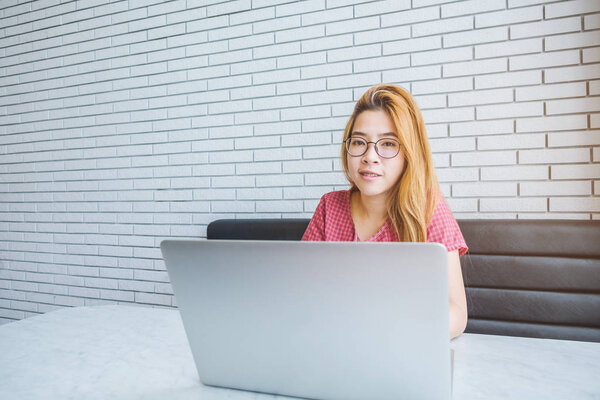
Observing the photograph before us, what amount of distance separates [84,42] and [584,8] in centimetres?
298

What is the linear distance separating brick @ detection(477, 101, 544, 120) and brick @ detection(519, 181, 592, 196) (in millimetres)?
319

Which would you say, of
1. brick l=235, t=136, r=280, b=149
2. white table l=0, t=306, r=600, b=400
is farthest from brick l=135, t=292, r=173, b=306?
white table l=0, t=306, r=600, b=400

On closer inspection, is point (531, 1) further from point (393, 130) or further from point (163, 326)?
point (163, 326)

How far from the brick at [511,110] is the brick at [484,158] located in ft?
0.56

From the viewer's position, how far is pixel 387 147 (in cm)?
125

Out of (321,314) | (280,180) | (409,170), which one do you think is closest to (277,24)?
(280,180)

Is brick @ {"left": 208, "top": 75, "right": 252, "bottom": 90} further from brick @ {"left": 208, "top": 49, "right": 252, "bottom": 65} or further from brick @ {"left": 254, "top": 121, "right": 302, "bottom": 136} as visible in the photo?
brick @ {"left": 254, "top": 121, "right": 302, "bottom": 136}

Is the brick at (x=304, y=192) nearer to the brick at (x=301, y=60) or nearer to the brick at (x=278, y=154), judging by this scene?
the brick at (x=278, y=154)

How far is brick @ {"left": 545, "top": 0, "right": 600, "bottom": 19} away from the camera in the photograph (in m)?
1.67

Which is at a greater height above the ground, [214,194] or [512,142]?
[512,142]

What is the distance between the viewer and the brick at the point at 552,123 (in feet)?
5.58

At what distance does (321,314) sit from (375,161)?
0.77 metres

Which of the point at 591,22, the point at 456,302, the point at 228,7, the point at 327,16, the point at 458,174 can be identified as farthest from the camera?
Result: the point at 228,7

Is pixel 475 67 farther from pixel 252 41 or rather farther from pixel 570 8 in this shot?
pixel 252 41
